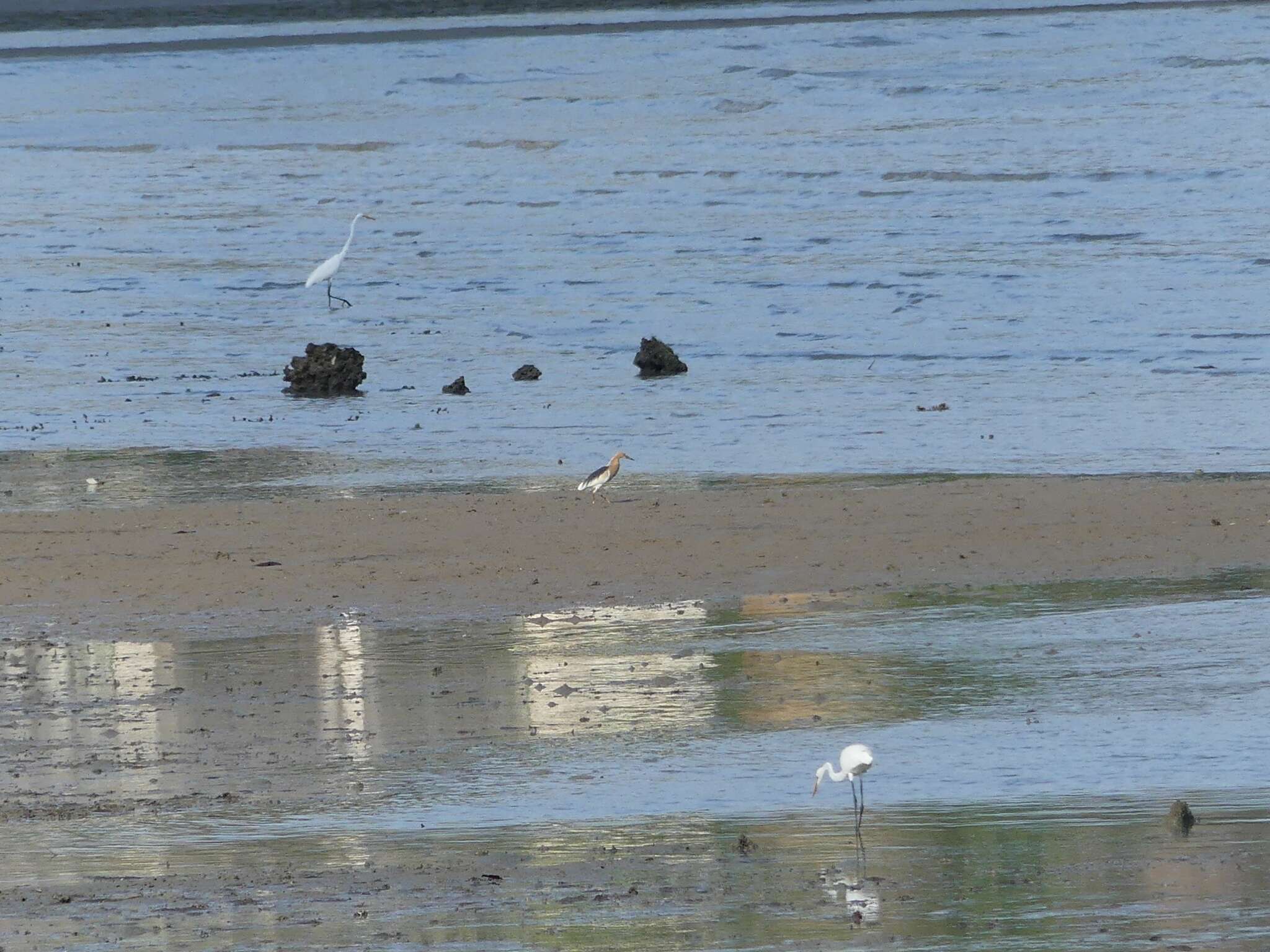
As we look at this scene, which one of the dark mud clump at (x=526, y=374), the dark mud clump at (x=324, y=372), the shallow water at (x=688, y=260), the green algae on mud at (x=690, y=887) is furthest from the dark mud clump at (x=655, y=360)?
the green algae on mud at (x=690, y=887)

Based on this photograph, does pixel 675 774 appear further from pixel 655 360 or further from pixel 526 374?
pixel 526 374

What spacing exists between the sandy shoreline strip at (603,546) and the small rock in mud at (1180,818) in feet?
12.9

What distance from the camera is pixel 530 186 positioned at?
115 feet

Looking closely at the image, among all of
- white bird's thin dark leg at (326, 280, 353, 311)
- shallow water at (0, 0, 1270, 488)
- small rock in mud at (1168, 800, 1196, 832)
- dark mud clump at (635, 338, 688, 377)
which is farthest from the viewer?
white bird's thin dark leg at (326, 280, 353, 311)

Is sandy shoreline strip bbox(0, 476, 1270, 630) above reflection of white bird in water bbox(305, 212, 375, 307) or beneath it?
beneath

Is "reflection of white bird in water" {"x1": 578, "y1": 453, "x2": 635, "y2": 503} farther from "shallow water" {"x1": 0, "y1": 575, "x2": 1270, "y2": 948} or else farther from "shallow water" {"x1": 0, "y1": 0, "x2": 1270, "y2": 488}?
"shallow water" {"x1": 0, "y1": 575, "x2": 1270, "y2": 948}

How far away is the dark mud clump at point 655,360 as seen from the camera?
60.1ft

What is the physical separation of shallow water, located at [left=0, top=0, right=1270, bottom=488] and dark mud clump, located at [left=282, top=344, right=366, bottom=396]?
1.04 feet

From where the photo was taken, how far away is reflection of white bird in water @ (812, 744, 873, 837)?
20.8ft

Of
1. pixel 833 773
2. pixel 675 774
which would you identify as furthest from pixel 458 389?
pixel 833 773

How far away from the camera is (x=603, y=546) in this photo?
1128 cm

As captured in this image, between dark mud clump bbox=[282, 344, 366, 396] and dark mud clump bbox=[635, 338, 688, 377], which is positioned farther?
dark mud clump bbox=[635, 338, 688, 377]

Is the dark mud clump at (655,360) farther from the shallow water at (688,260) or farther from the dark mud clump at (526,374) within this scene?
the dark mud clump at (526,374)

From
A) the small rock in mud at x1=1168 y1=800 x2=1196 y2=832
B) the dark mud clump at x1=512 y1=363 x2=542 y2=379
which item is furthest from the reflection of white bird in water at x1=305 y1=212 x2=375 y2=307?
the small rock in mud at x1=1168 y1=800 x2=1196 y2=832
